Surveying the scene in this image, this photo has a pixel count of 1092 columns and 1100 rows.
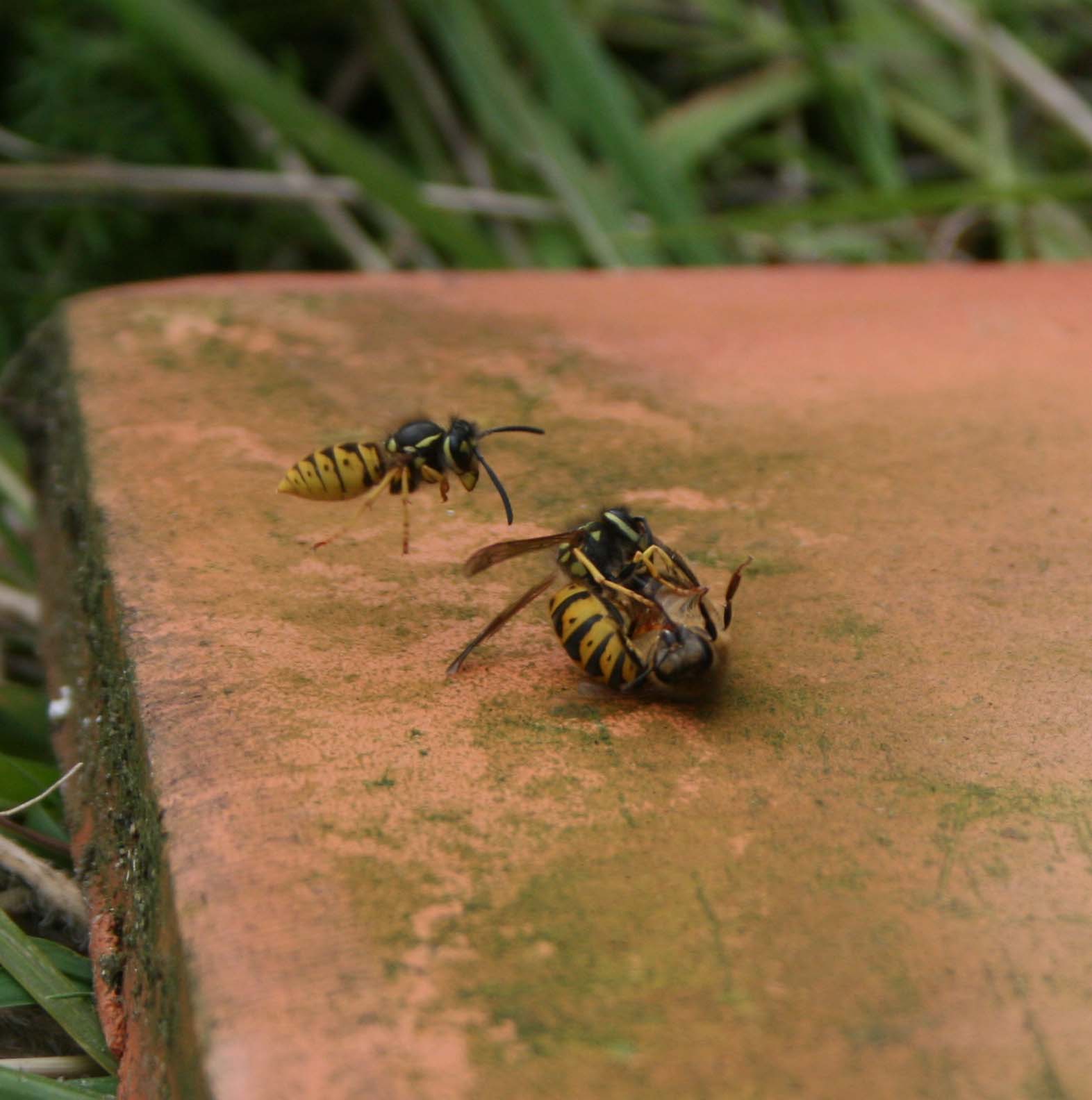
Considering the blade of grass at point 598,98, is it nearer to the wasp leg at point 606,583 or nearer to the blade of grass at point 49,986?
the wasp leg at point 606,583

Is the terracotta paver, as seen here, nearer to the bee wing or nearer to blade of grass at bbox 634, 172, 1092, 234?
the bee wing

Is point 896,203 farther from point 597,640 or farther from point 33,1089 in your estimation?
point 33,1089

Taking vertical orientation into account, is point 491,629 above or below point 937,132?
above

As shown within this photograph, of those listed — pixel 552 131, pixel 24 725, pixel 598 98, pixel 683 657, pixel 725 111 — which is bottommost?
pixel 725 111

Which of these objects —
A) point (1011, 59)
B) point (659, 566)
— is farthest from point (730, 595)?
point (1011, 59)

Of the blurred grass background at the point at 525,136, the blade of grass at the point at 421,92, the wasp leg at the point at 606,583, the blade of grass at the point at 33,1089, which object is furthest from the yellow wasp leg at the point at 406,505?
the blade of grass at the point at 421,92

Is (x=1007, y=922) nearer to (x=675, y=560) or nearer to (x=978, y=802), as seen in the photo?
(x=978, y=802)

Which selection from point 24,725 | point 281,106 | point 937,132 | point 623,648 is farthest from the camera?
point 937,132
